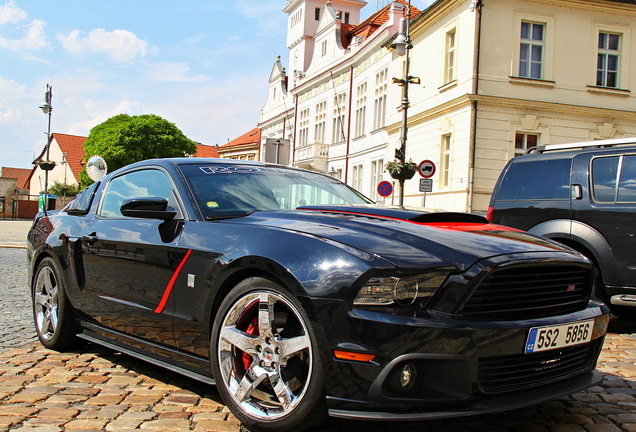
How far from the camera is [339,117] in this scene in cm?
4038

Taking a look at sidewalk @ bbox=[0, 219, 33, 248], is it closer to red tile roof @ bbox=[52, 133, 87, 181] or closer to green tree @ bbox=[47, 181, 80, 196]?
green tree @ bbox=[47, 181, 80, 196]

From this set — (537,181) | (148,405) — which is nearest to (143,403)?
(148,405)

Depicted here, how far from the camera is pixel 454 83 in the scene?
2438cm

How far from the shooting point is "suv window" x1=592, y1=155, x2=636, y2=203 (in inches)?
252

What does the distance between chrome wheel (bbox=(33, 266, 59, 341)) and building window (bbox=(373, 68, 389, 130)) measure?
95.6ft

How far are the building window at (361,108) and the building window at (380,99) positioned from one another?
5.15 ft

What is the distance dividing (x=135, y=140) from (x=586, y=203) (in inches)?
2206

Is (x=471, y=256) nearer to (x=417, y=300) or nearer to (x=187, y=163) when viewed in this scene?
(x=417, y=300)

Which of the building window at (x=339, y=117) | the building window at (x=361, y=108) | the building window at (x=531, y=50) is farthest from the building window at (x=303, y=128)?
the building window at (x=531, y=50)

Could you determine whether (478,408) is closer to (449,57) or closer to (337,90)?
(449,57)

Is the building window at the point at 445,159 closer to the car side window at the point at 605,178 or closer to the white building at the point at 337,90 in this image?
the white building at the point at 337,90

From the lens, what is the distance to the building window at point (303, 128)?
1811 inches

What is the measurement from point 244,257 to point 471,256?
1089mm

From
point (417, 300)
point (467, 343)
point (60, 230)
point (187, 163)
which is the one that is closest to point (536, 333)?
point (467, 343)
